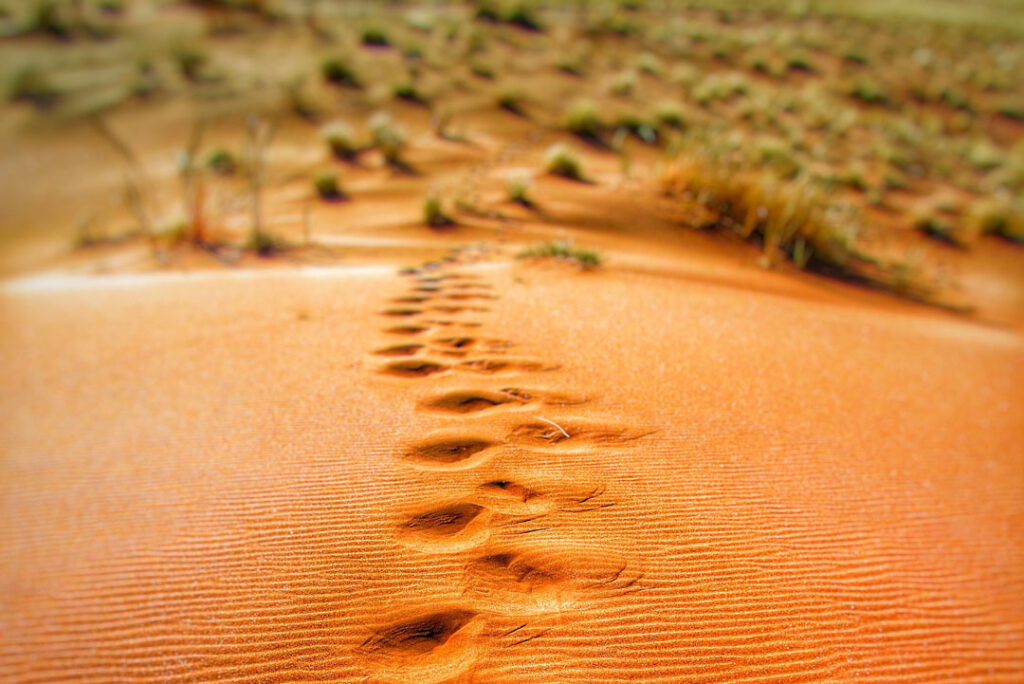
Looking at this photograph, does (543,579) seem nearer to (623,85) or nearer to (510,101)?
(510,101)

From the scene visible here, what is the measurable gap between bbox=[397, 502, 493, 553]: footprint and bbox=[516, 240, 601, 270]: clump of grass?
276cm

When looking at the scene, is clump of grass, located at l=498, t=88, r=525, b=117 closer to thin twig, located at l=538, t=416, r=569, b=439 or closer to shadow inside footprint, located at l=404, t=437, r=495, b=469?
thin twig, located at l=538, t=416, r=569, b=439

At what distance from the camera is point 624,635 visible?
188cm

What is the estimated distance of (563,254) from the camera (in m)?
4.72

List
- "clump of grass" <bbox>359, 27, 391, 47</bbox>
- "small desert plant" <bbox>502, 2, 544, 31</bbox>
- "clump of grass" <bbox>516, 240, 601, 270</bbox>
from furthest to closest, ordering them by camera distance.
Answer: "small desert plant" <bbox>502, 2, 544, 31</bbox>, "clump of grass" <bbox>359, 27, 391, 47</bbox>, "clump of grass" <bbox>516, 240, 601, 270</bbox>

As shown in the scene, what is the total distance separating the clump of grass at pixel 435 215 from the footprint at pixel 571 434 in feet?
12.0

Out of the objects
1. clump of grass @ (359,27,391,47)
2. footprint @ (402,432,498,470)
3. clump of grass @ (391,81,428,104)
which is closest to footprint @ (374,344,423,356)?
footprint @ (402,432,498,470)

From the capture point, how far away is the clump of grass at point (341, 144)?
909 cm

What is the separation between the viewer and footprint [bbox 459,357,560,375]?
3.12m

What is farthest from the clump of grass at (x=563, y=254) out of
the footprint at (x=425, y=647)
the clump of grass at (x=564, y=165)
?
the footprint at (x=425, y=647)

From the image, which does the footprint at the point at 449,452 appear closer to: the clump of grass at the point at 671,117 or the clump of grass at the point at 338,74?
the clump of grass at the point at 671,117

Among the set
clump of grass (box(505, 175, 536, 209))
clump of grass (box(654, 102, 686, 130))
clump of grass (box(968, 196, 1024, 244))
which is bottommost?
clump of grass (box(968, 196, 1024, 244))

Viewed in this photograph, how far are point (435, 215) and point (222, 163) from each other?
5.05 m

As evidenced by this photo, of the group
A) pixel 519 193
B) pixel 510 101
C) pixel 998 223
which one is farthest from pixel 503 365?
pixel 998 223
